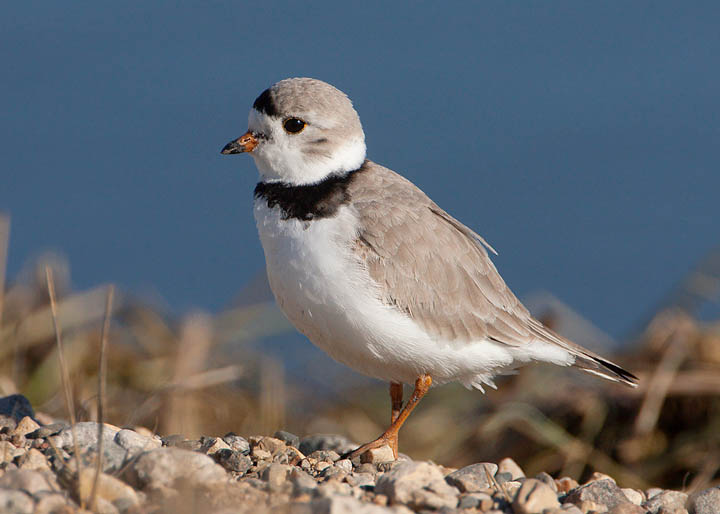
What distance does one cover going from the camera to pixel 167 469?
3373 millimetres

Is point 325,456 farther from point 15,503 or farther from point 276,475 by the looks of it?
point 15,503

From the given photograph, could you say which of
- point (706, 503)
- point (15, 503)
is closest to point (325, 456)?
point (706, 503)

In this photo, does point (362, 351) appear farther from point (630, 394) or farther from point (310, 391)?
point (310, 391)

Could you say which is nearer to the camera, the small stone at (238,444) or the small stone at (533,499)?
the small stone at (533,499)

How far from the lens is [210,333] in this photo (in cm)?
695

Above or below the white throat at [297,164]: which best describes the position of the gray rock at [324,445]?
below

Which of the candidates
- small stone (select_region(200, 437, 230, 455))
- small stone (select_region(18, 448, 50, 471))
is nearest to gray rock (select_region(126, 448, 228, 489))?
small stone (select_region(18, 448, 50, 471))

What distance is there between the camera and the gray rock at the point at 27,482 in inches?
125

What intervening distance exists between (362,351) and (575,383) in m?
2.85

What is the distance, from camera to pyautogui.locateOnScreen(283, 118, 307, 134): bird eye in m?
4.95

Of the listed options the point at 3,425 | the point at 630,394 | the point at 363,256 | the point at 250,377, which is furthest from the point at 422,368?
the point at 250,377

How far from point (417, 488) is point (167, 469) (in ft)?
2.83

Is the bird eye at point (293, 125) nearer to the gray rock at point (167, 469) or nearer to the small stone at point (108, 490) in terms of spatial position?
the gray rock at point (167, 469)

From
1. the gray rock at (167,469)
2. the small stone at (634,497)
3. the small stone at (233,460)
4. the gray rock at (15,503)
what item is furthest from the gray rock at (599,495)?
the gray rock at (15,503)
